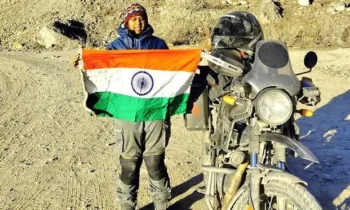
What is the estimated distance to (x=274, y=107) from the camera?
155 inches

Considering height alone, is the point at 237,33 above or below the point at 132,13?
below

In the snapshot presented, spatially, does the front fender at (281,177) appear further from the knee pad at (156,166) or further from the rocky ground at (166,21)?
the rocky ground at (166,21)

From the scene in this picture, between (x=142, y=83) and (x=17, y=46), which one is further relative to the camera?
(x=17, y=46)

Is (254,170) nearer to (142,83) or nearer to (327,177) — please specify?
(142,83)

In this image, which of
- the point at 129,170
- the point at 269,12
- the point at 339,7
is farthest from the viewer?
the point at 339,7

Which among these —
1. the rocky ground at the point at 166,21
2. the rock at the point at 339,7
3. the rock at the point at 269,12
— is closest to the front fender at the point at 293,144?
the rocky ground at the point at 166,21

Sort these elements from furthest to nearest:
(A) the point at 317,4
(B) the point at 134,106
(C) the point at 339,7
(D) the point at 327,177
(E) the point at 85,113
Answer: (A) the point at 317,4
(C) the point at 339,7
(E) the point at 85,113
(D) the point at 327,177
(B) the point at 134,106

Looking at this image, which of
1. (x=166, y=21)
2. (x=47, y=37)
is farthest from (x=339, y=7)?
(x=47, y=37)

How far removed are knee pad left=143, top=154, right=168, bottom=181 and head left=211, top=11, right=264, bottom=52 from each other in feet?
3.78

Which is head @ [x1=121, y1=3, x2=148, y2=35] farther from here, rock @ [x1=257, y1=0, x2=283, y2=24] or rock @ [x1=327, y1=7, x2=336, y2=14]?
rock @ [x1=327, y1=7, x2=336, y2=14]

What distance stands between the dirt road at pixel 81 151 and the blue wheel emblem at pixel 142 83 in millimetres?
1472

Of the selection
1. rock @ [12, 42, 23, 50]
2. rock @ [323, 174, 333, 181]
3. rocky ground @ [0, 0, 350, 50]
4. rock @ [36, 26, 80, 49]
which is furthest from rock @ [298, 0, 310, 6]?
rock @ [323, 174, 333, 181]

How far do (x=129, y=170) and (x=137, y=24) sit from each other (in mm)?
1326

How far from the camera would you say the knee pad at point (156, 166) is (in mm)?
5043
